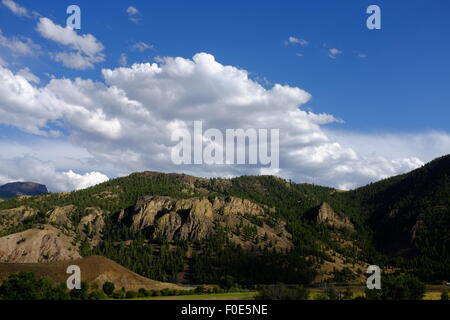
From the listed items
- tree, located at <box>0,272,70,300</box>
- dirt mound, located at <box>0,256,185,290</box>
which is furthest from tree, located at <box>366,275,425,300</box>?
dirt mound, located at <box>0,256,185,290</box>

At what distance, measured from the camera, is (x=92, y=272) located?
151500mm

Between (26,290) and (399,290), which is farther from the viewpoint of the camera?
(399,290)

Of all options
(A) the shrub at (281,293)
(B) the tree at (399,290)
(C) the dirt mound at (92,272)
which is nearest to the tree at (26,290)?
(A) the shrub at (281,293)

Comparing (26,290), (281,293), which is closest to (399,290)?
(281,293)

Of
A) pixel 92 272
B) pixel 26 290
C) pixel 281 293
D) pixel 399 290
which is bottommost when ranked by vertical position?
pixel 92 272

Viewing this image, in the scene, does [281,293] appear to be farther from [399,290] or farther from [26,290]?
[26,290]

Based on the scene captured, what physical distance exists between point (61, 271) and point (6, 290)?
190ft

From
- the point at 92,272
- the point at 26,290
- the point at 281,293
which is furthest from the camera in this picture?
the point at 92,272

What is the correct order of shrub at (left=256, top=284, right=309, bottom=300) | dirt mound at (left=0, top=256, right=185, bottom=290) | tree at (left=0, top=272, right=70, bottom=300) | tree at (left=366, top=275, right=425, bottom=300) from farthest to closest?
1. dirt mound at (left=0, top=256, right=185, bottom=290)
2. tree at (left=366, top=275, right=425, bottom=300)
3. shrub at (left=256, top=284, right=309, bottom=300)
4. tree at (left=0, top=272, right=70, bottom=300)

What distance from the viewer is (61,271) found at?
144 meters

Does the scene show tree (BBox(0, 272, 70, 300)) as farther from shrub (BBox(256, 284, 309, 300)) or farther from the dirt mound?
the dirt mound

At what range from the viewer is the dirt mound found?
14088 cm

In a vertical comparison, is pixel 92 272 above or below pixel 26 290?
below
